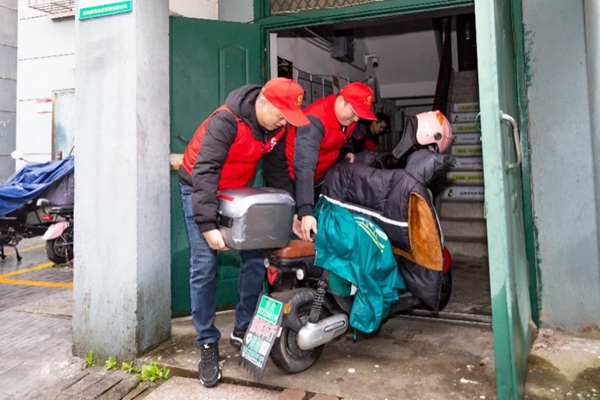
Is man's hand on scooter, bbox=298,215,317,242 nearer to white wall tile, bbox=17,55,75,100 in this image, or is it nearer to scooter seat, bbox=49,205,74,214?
scooter seat, bbox=49,205,74,214

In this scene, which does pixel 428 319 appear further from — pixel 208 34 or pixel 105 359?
pixel 208 34

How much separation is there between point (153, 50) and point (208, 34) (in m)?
0.83

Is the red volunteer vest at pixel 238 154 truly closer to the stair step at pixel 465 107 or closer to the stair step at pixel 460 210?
the stair step at pixel 460 210

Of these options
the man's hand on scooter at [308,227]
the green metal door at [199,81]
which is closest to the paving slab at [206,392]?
the man's hand on scooter at [308,227]

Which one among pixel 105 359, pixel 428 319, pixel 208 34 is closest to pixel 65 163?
pixel 208 34

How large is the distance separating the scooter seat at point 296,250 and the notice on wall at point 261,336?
277 millimetres

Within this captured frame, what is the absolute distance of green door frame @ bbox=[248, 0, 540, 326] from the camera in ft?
11.9

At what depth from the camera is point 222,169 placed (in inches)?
121

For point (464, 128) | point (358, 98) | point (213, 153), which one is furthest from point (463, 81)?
point (213, 153)

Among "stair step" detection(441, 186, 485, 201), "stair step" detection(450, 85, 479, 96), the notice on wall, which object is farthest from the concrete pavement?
"stair step" detection(450, 85, 479, 96)

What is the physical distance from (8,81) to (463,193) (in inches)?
442

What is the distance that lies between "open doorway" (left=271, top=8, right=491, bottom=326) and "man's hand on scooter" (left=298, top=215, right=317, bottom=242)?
123cm

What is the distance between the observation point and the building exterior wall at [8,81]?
11641mm

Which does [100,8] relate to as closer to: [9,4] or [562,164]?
[562,164]
